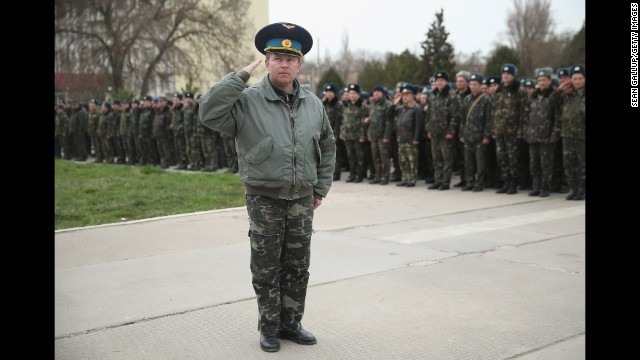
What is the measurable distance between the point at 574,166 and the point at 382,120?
4.35m

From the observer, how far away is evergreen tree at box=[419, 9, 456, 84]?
3559 cm

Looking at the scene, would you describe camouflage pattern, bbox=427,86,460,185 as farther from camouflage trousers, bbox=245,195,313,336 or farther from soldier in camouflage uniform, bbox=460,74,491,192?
camouflage trousers, bbox=245,195,313,336

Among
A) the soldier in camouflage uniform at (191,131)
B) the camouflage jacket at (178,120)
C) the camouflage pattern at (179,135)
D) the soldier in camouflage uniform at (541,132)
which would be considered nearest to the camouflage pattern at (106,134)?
the camouflage pattern at (179,135)

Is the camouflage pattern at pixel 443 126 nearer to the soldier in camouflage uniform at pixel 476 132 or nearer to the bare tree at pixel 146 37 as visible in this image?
the soldier in camouflage uniform at pixel 476 132

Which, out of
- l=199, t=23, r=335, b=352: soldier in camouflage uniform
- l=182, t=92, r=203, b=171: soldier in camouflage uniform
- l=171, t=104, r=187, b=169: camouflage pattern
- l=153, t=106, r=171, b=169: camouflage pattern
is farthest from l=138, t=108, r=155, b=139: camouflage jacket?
l=199, t=23, r=335, b=352: soldier in camouflage uniform

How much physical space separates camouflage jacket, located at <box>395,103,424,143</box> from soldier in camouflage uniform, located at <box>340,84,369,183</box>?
1.39 meters

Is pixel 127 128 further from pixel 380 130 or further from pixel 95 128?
pixel 380 130

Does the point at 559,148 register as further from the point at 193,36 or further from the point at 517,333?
the point at 193,36
